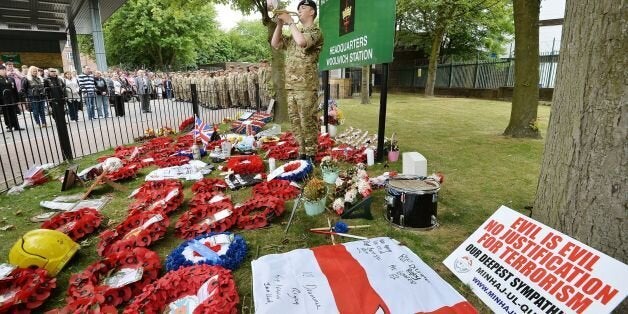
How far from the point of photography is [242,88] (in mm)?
14688

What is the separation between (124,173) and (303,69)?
124 inches

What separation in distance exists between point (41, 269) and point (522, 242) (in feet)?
11.5

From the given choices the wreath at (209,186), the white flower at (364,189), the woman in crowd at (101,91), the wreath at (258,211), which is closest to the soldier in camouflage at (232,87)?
the woman in crowd at (101,91)

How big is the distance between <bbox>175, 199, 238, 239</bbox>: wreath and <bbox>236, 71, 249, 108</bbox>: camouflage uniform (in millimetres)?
11568

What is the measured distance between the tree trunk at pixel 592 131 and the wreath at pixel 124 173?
5315 mm

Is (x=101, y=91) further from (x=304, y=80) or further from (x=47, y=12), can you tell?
(x=47, y=12)

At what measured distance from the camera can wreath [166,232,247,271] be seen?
255 cm

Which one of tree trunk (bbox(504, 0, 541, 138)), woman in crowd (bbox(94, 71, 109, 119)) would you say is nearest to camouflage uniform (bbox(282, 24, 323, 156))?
A: tree trunk (bbox(504, 0, 541, 138))

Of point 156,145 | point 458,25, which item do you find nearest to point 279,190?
point 156,145

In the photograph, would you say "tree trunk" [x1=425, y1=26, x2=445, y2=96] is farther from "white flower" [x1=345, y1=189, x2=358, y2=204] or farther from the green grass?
"white flower" [x1=345, y1=189, x2=358, y2=204]

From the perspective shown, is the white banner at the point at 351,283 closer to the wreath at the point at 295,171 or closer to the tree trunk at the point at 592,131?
the tree trunk at the point at 592,131

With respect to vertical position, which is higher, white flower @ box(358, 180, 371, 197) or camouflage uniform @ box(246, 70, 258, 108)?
camouflage uniform @ box(246, 70, 258, 108)

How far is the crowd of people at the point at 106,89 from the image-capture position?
9.52 meters

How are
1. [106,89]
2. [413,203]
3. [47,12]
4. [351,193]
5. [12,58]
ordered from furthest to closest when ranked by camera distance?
[12,58], [47,12], [106,89], [351,193], [413,203]
